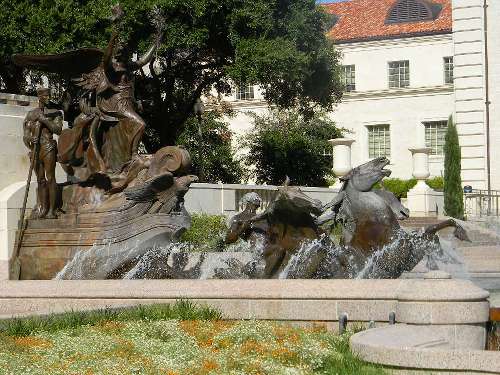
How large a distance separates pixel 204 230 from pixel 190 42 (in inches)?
400

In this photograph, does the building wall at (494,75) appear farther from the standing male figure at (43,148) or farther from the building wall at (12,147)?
the standing male figure at (43,148)

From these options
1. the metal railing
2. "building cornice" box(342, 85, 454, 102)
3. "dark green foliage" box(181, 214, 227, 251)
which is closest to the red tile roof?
"building cornice" box(342, 85, 454, 102)

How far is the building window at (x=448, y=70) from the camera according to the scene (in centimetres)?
5238

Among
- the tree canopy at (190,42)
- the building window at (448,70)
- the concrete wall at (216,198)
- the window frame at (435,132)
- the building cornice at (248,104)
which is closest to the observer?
the concrete wall at (216,198)

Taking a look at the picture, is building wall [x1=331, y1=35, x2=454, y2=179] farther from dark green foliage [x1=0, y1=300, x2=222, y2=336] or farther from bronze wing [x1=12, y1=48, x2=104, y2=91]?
dark green foliage [x1=0, y1=300, x2=222, y2=336]

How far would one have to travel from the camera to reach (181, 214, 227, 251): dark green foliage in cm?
2353

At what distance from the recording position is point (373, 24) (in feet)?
181

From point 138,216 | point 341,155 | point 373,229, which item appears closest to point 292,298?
point 373,229

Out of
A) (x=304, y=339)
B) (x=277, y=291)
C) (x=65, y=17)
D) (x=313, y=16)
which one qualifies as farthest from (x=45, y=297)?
(x=313, y=16)

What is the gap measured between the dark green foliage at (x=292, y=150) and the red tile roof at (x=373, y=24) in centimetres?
827

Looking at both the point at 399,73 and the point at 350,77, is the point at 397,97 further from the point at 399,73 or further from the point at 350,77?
the point at 350,77

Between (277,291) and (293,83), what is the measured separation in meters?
26.8

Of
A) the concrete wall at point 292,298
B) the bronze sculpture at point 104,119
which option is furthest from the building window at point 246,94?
the concrete wall at point 292,298

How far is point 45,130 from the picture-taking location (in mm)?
17938
